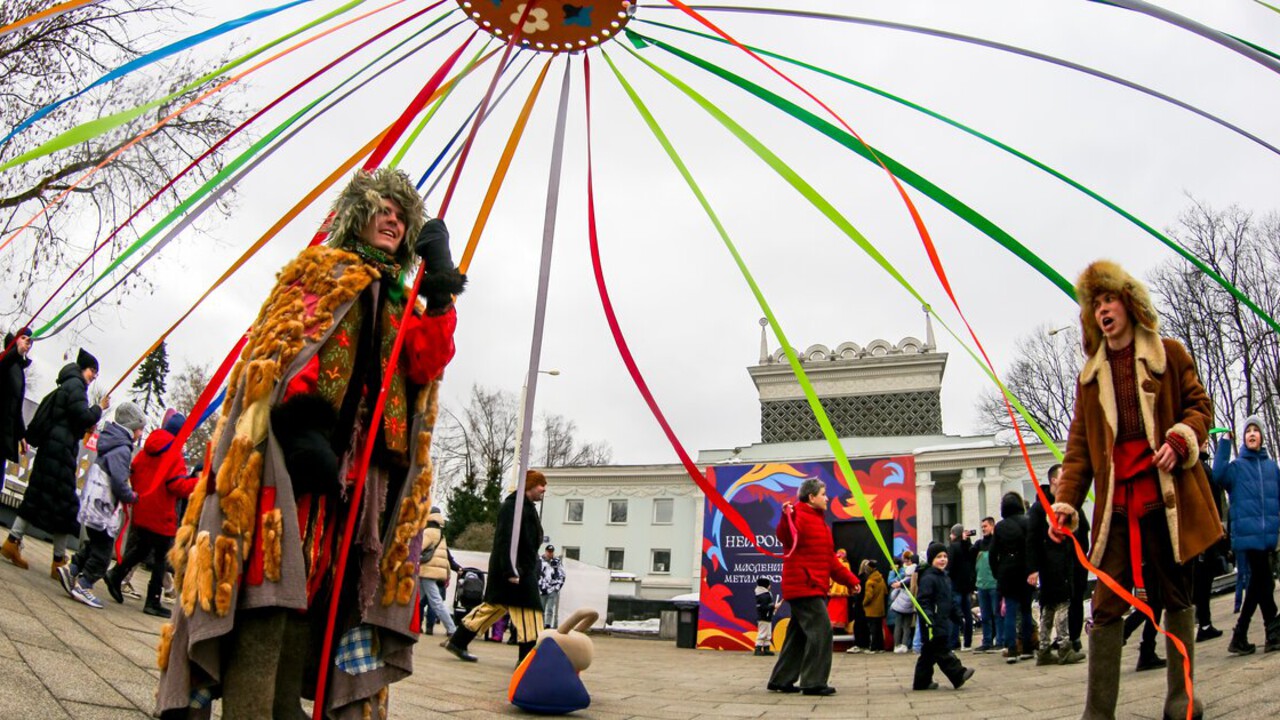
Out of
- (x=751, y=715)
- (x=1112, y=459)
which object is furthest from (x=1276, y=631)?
(x=751, y=715)

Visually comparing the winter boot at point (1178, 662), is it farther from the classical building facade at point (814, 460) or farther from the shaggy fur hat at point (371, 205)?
the classical building facade at point (814, 460)

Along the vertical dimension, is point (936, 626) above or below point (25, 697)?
above

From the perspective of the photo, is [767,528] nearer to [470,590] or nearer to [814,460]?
[470,590]

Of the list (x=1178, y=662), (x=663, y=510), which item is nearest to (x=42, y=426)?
(x=1178, y=662)

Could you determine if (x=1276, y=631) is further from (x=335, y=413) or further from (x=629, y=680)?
(x=335, y=413)

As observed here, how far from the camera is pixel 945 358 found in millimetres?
32750

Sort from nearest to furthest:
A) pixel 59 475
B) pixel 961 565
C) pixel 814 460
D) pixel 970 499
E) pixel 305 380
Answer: pixel 305 380
pixel 59 475
pixel 961 565
pixel 814 460
pixel 970 499

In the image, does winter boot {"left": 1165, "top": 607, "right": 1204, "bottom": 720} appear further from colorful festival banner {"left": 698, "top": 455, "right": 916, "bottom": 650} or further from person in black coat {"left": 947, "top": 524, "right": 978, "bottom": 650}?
colorful festival banner {"left": 698, "top": 455, "right": 916, "bottom": 650}

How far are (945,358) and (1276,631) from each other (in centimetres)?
2867

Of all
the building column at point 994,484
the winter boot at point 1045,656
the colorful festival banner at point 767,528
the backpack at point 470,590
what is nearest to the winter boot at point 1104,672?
the winter boot at point 1045,656

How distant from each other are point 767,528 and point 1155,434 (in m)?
12.1

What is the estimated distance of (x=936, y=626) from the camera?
6922 mm

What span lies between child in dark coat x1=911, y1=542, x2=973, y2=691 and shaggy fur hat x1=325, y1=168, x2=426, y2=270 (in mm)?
2740

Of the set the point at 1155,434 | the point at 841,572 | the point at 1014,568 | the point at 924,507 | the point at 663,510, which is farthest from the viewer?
the point at 663,510
